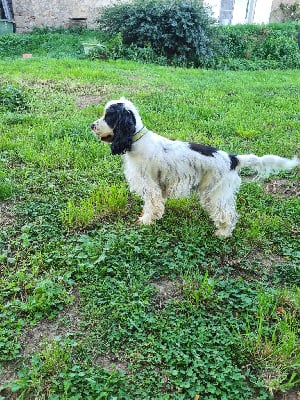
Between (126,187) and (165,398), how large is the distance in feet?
8.90

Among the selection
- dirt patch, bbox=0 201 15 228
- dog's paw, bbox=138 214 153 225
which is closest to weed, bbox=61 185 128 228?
dog's paw, bbox=138 214 153 225

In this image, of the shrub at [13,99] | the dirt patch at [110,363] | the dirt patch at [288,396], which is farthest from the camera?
the shrub at [13,99]

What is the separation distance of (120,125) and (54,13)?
13.8m

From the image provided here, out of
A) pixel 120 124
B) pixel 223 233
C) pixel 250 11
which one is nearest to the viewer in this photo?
pixel 120 124

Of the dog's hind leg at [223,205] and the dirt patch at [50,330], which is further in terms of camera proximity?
the dog's hind leg at [223,205]

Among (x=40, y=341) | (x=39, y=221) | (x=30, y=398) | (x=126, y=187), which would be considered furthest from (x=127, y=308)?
Answer: (x=126, y=187)

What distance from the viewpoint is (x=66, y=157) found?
17.4 ft

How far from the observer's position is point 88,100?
7750 millimetres

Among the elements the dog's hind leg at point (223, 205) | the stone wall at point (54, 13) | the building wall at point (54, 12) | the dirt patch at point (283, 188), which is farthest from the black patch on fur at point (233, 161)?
the stone wall at point (54, 13)

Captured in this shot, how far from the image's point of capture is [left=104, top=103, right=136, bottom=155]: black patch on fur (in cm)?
372

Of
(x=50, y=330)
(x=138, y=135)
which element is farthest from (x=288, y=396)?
(x=138, y=135)

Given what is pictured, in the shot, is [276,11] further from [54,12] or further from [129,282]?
[129,282]

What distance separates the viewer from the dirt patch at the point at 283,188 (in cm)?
489

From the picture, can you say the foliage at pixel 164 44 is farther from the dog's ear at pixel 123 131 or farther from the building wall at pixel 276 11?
the dog's ear at pixel 123 131
